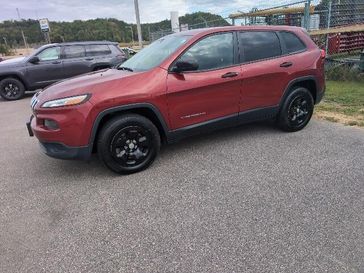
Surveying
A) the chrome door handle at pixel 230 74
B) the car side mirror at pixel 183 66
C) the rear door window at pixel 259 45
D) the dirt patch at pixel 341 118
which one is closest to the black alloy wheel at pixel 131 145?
the car side mirror at pixel 183 66

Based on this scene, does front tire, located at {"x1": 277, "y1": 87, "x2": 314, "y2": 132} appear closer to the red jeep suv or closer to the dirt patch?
the red jeep suv

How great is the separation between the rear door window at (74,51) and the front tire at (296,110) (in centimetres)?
800

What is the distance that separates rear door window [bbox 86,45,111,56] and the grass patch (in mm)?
7189

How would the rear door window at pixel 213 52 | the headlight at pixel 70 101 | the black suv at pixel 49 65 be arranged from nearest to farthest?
the headlight at pixel 70 101, the rear door window at pixel 213 52, the black suv at pixel 49 65

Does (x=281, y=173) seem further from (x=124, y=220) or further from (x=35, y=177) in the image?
(x=35, y=177)

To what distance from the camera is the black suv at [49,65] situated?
404 inches

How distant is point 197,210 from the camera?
3162 mm

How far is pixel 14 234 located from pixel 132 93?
6.23ft

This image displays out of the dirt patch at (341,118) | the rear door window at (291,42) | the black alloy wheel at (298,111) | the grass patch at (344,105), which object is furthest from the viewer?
the grass patch at (344,105)

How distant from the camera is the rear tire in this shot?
405 inches

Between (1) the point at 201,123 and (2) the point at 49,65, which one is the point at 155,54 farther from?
(2) the point at 49,65

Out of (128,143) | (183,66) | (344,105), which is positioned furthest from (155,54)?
(344,105)

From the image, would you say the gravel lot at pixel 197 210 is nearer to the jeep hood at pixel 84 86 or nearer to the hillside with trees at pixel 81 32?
the jeep hood at pixel 84 86

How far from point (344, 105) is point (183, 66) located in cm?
437
